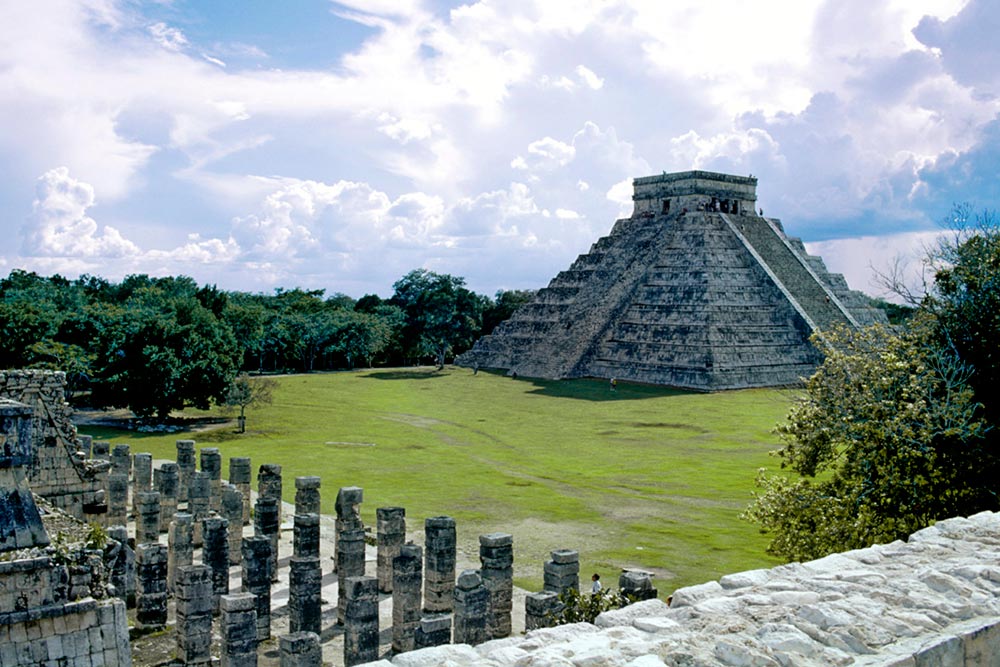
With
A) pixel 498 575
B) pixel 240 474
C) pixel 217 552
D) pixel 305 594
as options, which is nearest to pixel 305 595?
pixel 305 594

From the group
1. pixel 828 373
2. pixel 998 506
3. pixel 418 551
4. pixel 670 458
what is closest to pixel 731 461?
pixel 670 458

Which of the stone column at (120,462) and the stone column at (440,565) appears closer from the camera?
→ the stone column at (440,565)

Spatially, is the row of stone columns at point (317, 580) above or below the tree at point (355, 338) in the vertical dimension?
below

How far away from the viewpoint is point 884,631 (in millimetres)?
4980

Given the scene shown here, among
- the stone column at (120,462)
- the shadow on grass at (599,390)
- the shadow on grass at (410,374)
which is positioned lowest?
the stone column at (120,462)

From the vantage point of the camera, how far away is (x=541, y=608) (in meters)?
10.4

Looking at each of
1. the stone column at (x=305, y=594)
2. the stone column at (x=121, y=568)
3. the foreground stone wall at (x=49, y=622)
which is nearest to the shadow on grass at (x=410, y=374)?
the stone column at (x=121, y=568)

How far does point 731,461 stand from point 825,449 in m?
10.2

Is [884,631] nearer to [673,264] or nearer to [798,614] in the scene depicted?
[798,614]

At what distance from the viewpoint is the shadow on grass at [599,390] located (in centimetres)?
4019

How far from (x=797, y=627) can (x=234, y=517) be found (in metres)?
13.1

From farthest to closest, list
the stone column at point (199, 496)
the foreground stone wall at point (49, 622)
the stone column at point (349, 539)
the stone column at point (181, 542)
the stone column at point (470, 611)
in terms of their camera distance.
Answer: the stone column at point (199, 496), the stone column at point (349, 539), the stone column at point (181, 542), the stone column at point (470, 611), the foreground stone wall at point (49, 622)

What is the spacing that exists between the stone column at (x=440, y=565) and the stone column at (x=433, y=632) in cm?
303

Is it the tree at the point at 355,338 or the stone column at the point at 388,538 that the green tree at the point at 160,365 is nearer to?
the stone column at the point at 388,538
